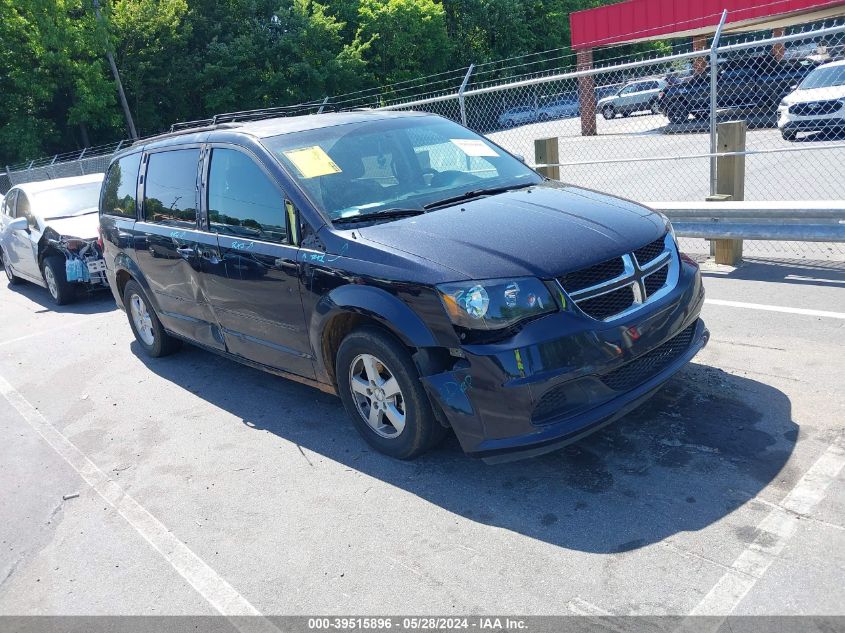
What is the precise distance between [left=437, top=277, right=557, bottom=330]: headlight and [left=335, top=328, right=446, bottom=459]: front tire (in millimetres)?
439

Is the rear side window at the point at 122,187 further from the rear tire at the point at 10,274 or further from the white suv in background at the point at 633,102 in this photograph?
the white suv in background at the point at 633,102

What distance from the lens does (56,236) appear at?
9672 millimetres

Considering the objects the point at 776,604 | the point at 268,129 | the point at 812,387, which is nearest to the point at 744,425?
the point at 812,387

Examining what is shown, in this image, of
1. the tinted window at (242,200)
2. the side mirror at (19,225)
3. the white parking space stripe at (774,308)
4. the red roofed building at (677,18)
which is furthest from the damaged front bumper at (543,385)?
the red roofed building at (677,18)

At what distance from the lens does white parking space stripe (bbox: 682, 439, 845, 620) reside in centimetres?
289

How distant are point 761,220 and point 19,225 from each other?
9087mm

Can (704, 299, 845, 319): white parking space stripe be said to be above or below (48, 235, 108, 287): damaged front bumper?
below

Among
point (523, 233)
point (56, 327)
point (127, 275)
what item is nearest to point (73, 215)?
point (56, 327)

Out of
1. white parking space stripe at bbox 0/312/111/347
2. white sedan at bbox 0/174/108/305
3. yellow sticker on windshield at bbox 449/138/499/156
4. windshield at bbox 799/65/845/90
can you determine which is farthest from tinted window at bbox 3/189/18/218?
windshield at bbox 799/65/845/90

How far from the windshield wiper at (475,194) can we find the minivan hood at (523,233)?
3.4 inches

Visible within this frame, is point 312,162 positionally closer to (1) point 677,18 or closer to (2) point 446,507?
(2) point 446,507

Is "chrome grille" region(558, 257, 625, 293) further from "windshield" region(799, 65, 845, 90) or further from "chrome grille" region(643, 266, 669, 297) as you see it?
"windshield" region(799, 65, 845, 90)

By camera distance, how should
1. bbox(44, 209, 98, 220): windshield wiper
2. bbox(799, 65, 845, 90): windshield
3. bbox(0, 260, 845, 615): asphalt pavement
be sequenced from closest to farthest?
bbox(0, 260, 845, 615): asphalt pavement
bbox(44, 209, 98, 220): windshield wiper
bbox(799, 65, 845, 90): windshield

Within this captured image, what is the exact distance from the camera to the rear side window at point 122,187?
21.0 feet
